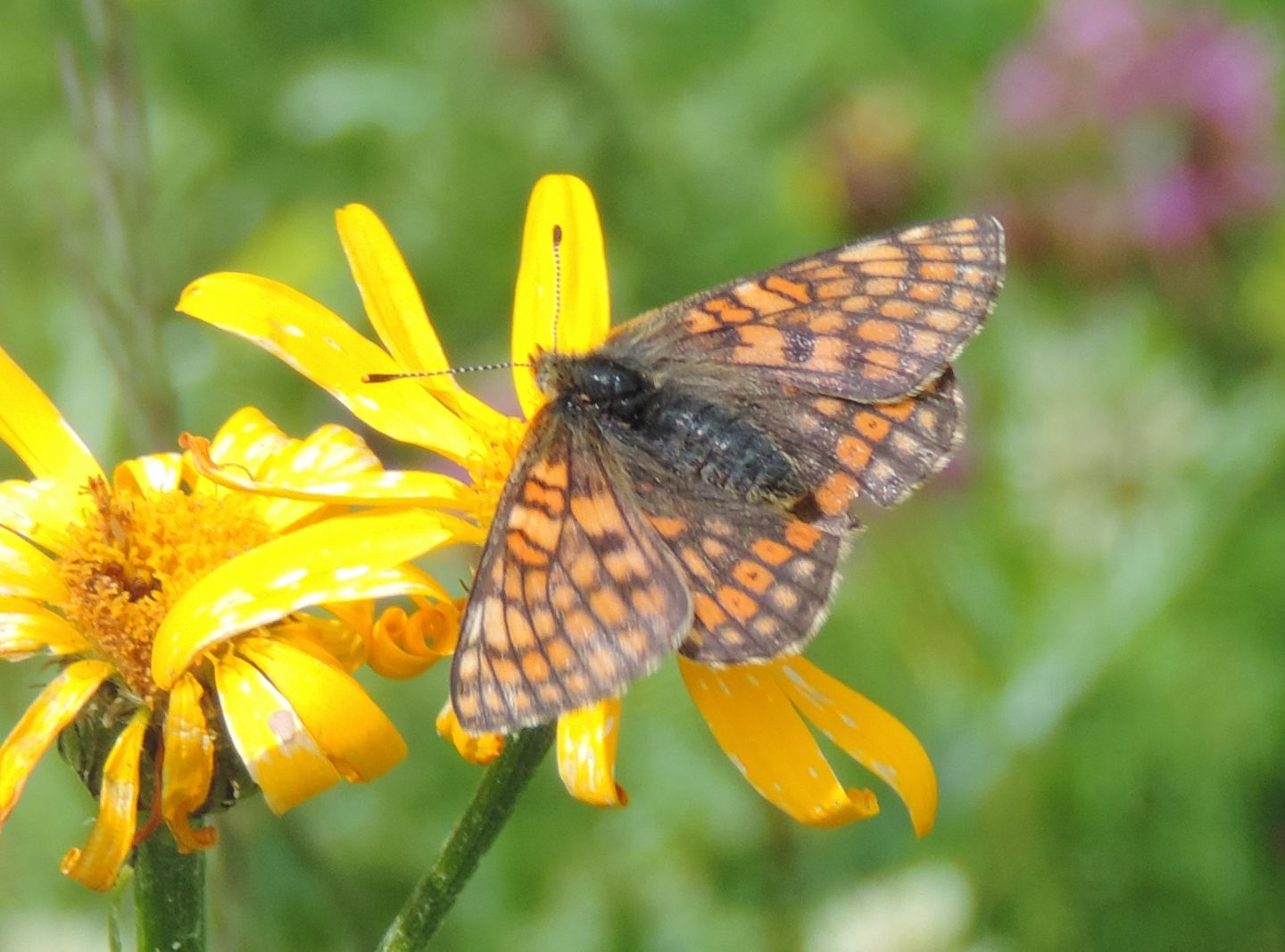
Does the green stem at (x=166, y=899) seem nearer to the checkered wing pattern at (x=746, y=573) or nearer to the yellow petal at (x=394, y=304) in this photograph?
the checkered wing pattern at (x=746, y=573)

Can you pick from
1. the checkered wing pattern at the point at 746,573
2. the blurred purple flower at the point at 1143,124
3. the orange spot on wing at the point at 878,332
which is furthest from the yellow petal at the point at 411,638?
the blurred purple flower at the point at 1143,124

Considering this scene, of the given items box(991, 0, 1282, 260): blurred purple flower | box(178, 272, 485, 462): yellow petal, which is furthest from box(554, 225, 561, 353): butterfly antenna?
box(991, 0, 1282, 260): blurred purple flower

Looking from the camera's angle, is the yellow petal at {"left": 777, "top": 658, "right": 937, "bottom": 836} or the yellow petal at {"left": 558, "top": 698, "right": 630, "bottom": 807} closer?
the yellow petal at {"left": 558, "top": 698, "right": 630, "bottom": 807}

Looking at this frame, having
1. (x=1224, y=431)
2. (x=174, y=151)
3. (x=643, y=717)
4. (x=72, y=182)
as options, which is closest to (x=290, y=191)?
(x=174, y=151)

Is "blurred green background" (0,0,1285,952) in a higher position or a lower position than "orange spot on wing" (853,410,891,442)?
lower

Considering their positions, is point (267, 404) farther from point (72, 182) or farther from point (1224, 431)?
point (1224, 431)

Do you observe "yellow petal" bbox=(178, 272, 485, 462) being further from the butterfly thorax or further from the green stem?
the green stem
